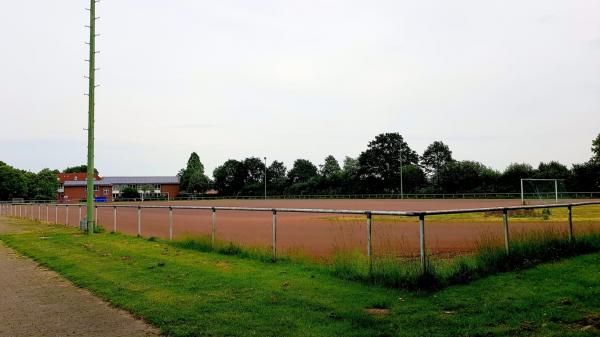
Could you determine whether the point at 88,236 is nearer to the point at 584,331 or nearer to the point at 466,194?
the point at 584,331

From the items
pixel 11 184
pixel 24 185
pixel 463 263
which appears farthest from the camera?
pixel 24 185

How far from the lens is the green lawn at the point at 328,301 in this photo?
5648mm

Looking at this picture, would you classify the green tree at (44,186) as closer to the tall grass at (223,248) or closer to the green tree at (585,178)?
the green tree at (585,178)

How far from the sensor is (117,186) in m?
142

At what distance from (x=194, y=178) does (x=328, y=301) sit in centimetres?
13410

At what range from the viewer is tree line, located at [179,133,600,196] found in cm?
7150

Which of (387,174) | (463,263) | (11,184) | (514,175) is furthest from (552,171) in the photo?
(11,184)

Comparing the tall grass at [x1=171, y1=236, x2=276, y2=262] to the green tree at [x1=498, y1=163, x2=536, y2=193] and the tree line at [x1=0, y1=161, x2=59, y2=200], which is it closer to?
the green tree at [x1=498, y1=163, x2=536, y2=193]

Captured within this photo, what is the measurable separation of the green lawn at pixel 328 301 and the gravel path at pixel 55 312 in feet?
0.80

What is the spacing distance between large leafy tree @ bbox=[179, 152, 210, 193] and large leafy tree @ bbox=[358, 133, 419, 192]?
1930 inches

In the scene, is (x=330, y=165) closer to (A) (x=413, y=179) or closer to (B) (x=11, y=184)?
(A) (x=413, y=179)

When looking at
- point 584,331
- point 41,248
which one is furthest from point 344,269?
point 41,248

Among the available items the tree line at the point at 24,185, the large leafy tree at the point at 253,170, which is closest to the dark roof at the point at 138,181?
the large leafy tree at the point at 253,170

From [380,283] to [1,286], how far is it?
7021 millimetres
